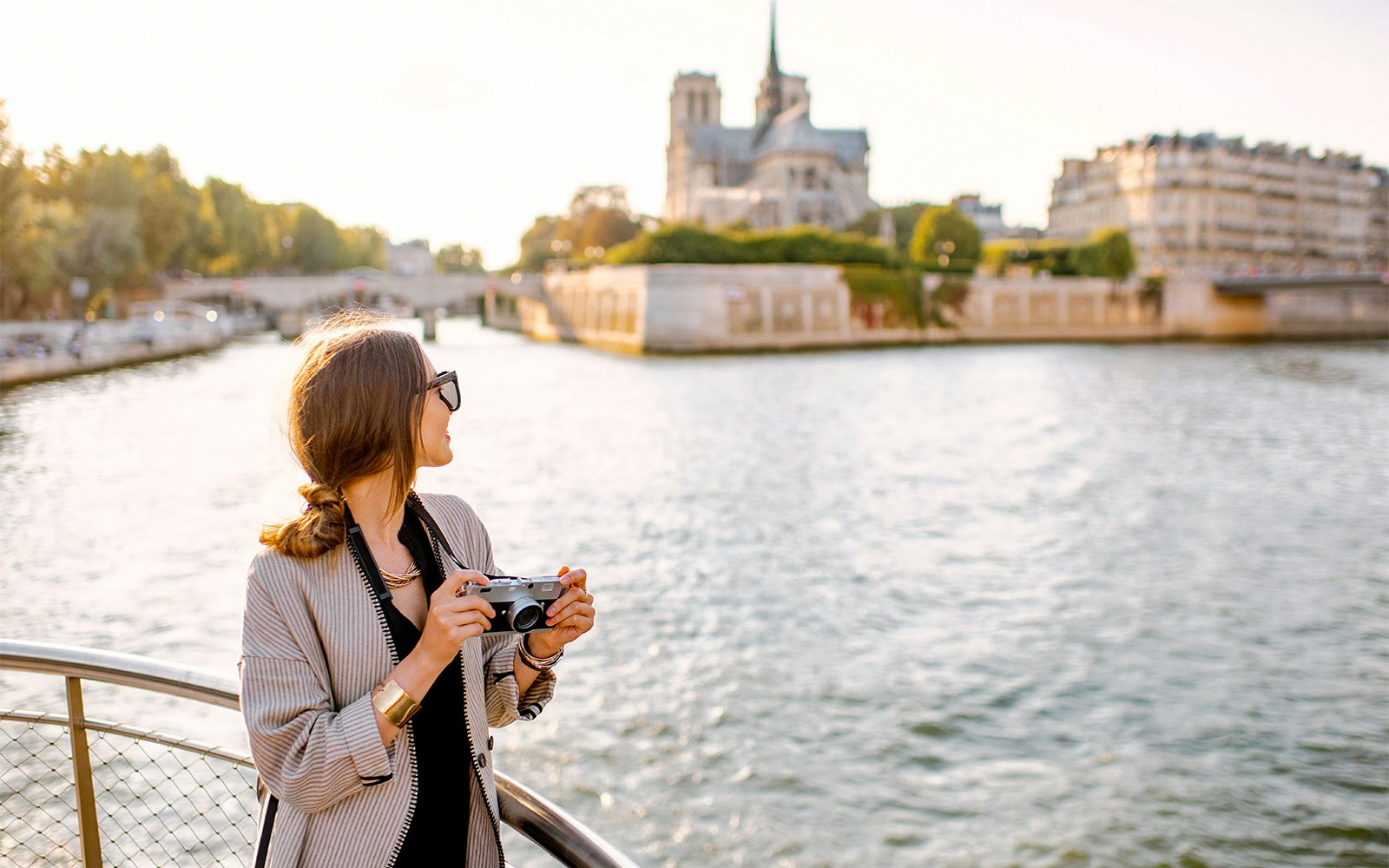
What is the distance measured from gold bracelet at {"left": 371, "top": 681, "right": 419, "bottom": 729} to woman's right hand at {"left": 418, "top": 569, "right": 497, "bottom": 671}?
79 millimetres

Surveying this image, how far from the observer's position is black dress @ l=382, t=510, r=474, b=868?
1.94 metres

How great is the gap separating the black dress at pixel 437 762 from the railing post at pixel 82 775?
806 mm

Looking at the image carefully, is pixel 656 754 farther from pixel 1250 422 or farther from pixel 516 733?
pixel 1250 422

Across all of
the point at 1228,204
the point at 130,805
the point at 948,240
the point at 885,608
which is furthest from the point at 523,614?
the point at 1228,204

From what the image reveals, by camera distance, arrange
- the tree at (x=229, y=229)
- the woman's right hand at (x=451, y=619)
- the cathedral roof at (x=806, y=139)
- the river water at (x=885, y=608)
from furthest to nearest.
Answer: the cathedral roof at (x=806, y=139), the tree at (x=229, y=229), the river water at (x=885, y=608), the woman's right hand at (x=451, y=619)

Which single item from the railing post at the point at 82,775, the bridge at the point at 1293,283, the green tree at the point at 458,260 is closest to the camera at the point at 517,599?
the railing post at the point at 82,775

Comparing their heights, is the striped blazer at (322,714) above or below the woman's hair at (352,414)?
below

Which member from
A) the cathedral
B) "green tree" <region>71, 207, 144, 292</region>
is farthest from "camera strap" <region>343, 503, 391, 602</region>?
the cathedral

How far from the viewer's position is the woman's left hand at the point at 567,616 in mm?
1908

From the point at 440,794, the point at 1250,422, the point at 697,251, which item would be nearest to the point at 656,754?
the point at 440,794

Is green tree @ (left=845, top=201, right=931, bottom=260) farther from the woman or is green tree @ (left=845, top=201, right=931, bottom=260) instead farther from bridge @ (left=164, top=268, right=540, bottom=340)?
the woman

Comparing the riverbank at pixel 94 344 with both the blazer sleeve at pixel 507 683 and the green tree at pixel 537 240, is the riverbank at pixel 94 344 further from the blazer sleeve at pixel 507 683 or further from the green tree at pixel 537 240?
the green tree at pixel 537 240

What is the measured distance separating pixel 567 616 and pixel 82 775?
1.24 meters

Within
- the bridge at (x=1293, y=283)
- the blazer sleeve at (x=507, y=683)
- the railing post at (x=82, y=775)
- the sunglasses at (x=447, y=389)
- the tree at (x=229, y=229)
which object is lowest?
the railing post at (x=82, y=775)
